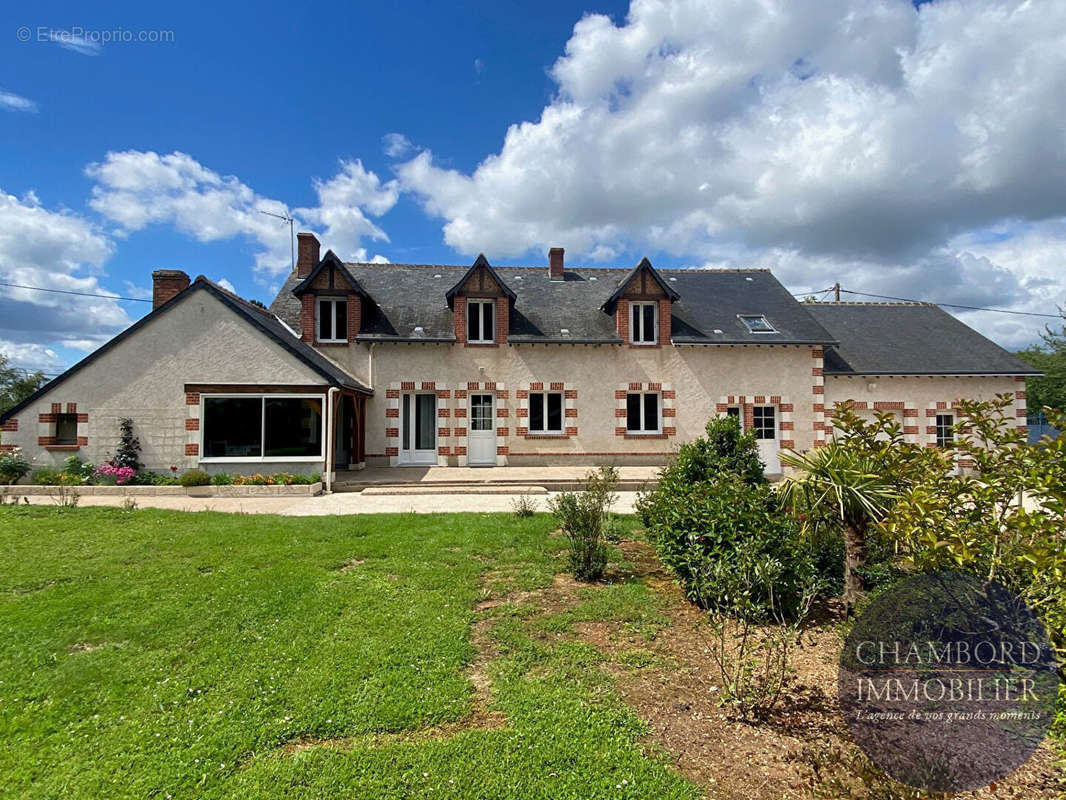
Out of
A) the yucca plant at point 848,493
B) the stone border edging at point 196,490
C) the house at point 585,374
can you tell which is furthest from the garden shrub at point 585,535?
the house at point 585,374

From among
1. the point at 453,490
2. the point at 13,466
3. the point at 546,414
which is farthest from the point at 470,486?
the point at 13,466

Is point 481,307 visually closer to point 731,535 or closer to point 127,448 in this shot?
point 127,448

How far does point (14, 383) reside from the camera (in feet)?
91.5

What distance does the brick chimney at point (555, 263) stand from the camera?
1890 centimetres

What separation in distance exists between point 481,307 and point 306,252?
7203 mm

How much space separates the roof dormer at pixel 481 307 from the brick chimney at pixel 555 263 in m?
3.68

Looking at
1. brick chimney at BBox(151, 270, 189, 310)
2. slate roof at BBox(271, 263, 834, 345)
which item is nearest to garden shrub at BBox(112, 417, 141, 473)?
brick chimney at BBox(151, 270, 189, 310)

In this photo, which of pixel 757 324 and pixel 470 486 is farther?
pixel 757 324

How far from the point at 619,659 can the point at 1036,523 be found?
2.68 meters

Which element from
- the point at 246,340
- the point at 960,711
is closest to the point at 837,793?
the point at 960,711

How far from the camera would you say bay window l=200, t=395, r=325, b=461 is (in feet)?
41.0

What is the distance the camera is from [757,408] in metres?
16.1

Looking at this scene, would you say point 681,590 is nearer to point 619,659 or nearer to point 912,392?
point 619,659

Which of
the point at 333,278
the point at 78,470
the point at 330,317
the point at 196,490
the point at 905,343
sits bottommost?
the point at 196,490
